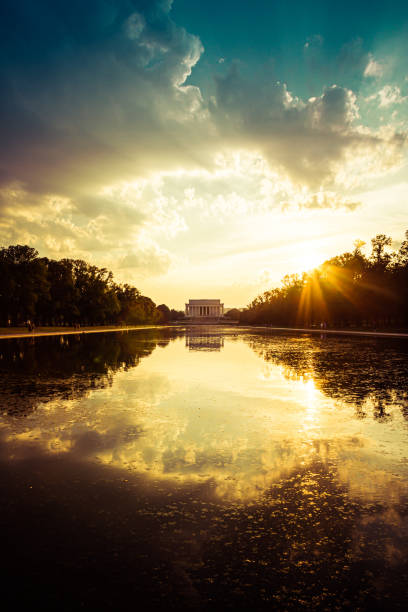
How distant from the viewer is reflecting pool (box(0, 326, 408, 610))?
3.94m

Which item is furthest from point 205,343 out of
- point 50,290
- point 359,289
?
point 50,290

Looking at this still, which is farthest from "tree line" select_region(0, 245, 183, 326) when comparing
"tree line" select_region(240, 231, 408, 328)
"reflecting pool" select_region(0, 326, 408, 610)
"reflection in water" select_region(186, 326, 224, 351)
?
"reflecting pool" select_region(0, 326, 408, 610)

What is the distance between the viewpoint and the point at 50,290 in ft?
267

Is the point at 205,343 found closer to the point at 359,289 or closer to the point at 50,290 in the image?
the point at 359,289

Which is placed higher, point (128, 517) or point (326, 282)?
point (326, 282)

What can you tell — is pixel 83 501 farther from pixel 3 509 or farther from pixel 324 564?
pixel 324 564

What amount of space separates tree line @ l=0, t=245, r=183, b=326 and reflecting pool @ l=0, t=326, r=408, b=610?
62094 mm

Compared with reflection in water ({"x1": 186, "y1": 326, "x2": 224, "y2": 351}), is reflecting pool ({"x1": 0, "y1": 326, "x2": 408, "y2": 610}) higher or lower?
lower

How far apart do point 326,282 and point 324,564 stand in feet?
250

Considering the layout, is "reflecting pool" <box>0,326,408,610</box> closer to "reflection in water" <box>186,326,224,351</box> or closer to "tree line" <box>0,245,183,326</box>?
"reflection in water" <box>186,326,224,351</box>

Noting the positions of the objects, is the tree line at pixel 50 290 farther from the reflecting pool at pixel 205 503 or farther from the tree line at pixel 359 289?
the reflecting pool at pixel 205 503

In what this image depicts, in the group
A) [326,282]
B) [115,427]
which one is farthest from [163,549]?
[326,282]

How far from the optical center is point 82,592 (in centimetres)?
388

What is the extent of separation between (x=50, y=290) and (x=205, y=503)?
81.5 meters
